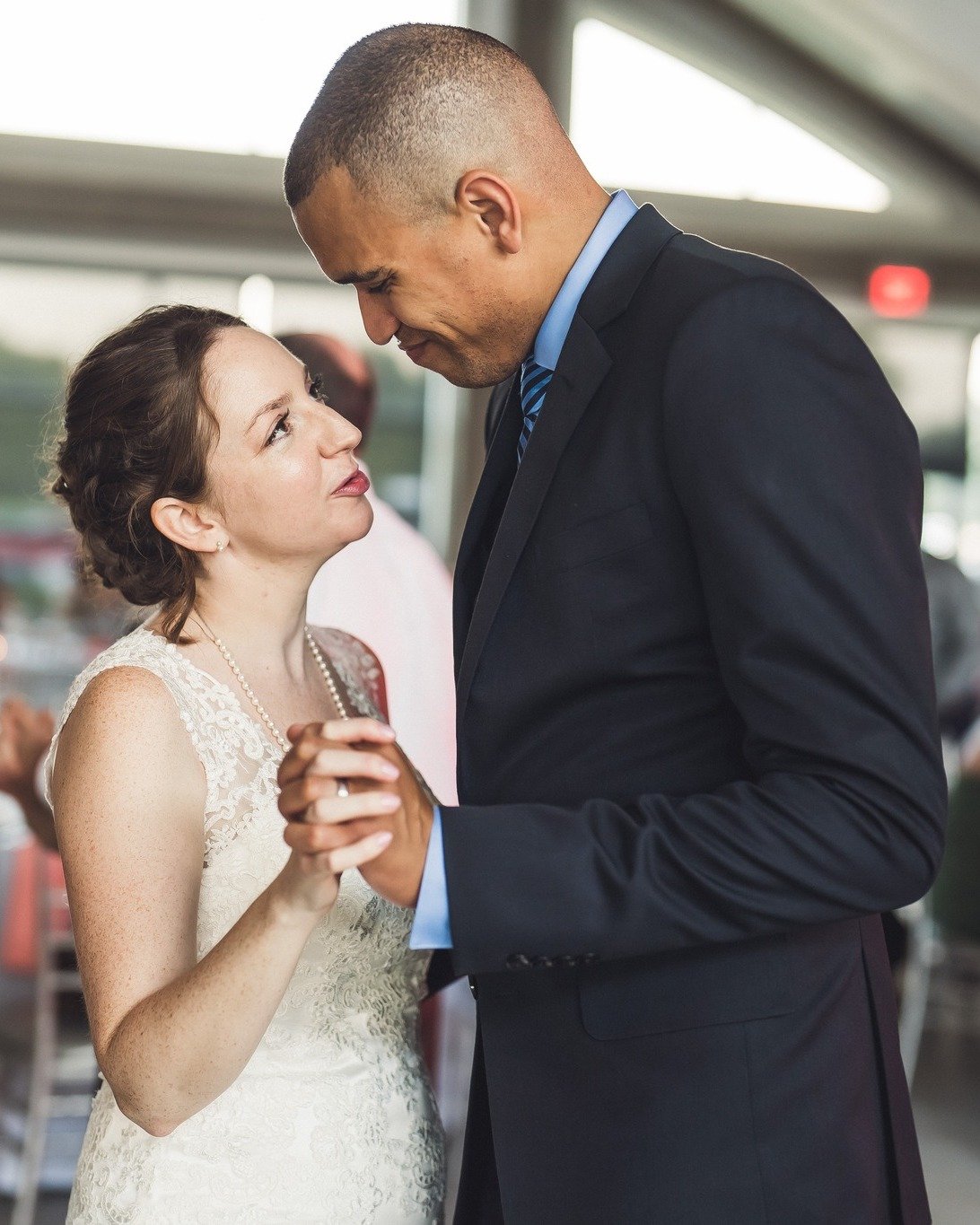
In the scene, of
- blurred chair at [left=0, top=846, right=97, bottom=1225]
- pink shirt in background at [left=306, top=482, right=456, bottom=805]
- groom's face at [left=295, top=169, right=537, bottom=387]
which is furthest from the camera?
blurred chair at [left=0, top=846, right=97, bottom=1225]

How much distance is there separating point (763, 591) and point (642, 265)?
0.37m

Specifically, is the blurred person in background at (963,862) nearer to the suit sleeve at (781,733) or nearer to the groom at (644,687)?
the groom at (644,687)

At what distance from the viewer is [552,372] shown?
1.31 m

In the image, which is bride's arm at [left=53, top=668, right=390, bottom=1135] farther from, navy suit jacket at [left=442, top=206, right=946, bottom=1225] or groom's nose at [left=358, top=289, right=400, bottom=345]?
groom's nose at [left=358, top=289, right=400, bottom=345]

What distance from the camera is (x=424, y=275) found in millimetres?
1317

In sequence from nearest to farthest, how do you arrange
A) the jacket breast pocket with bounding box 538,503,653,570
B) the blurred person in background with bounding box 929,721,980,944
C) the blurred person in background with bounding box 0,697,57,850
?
the jacket breast pocket with bounding box 538,503,653,570 < the blurred person in background with bounding box 0,697,57,850 < the blurred person in background with bounding box 929,721,980,944

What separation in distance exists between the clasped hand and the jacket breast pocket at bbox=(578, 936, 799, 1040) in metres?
0.25

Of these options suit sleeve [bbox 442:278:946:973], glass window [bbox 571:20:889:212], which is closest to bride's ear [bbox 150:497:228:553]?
suit sleeve [bbox 442:278:946:973]

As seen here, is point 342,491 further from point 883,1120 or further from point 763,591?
point 883,1120

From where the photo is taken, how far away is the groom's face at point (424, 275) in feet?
4.23

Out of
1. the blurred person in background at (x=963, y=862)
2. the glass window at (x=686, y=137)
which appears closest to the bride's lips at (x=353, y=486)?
the blurred person in background at (x=963, y=862)

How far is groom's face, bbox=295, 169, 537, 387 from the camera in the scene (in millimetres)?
1289

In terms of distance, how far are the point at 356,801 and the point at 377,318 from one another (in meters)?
0.57

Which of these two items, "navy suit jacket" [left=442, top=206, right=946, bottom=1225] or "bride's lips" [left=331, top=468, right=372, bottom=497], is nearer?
"navy suit jacket" [left=442, top=206, right=946, bottom=1225]
